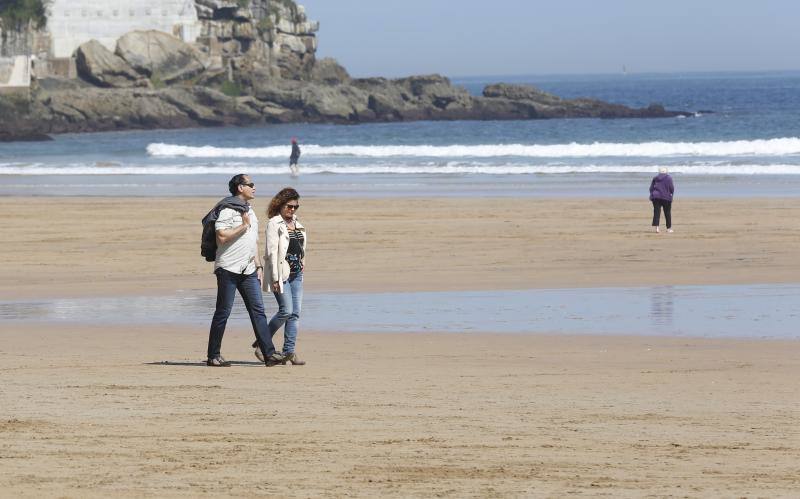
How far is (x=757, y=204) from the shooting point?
2422 centimetres

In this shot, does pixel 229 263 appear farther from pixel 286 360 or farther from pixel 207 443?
pixel 207 443

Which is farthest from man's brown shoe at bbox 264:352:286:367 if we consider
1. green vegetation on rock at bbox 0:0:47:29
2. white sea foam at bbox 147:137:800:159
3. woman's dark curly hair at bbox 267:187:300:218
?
green vegetation on rock at bbox 0:0:47:29

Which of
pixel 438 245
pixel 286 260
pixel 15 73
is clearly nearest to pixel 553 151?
pixel 438 245

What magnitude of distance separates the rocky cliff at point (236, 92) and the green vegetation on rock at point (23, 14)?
5829mm

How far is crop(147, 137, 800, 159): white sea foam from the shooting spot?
46.4 metres

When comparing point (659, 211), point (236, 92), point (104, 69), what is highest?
point (104, 69)

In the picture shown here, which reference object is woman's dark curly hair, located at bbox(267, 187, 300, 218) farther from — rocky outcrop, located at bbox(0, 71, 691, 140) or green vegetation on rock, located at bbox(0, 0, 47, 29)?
green vegetation on rock, located at bbox(0, 0, 47, 29)

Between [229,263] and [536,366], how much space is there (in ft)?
7.80

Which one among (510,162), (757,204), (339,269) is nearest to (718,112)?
(510,162)

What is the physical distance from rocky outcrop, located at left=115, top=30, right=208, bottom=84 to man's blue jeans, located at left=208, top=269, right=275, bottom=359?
286 feet

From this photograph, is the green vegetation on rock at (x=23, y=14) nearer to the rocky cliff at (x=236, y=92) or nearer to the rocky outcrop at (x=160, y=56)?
the rocky cliff at (x=236, y=92)

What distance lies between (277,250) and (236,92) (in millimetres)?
89481

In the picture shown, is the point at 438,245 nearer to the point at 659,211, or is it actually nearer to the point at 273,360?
the point at 659,211

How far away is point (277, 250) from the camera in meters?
9.27
